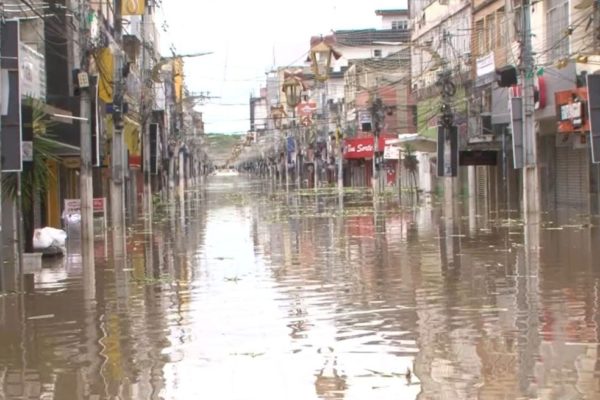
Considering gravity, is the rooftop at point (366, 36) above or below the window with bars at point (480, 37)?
above

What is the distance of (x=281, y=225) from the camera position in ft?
116

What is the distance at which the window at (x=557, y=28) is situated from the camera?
40219 millimetres

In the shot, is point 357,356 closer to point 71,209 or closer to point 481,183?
point 71,209

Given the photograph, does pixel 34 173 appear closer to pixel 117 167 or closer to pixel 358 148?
pixel 117 167

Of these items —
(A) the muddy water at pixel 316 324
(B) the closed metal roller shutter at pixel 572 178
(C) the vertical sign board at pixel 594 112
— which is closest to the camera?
(A) the muddy water at pixel 316 324

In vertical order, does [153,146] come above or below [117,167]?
above

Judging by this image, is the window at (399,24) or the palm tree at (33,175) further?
the window at (399,24)

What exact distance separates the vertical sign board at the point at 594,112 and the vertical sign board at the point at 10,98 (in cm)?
1083

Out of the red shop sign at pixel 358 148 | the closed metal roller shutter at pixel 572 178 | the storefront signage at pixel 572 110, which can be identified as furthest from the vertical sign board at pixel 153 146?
the red shop sign at pixel 358 148

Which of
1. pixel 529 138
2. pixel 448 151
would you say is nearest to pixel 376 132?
pixel 448 151

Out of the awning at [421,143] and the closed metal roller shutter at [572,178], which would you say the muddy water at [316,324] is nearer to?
the closed metal roller shutter at [572,178]

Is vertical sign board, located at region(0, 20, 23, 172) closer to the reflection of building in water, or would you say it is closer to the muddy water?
the muddy water

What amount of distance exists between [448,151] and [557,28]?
727 centimetres

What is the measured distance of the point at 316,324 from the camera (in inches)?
520
